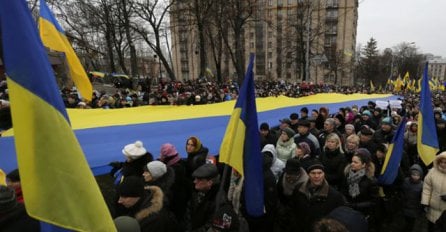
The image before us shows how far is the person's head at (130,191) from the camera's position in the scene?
8.11 feet

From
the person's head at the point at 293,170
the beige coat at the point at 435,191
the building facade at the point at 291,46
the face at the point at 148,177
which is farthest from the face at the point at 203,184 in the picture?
the building facade at the point at 291,46

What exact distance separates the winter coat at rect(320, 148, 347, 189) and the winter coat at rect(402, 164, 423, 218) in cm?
91

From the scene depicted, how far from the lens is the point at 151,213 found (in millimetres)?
2508

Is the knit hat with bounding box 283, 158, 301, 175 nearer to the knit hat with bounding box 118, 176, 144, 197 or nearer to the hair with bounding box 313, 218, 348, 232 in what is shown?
the hair with bounding box 313, 218, 348, 232

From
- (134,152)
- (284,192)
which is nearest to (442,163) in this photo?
(284,192)

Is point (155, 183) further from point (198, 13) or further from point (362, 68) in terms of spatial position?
point (362, 68)


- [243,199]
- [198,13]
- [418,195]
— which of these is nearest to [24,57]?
[243,199]

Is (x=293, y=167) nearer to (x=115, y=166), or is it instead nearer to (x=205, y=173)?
(x=205, y=173)

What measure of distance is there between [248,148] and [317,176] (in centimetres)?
76

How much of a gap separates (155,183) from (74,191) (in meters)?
1.91

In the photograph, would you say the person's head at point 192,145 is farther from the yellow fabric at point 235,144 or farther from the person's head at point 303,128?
the person's head at point 303,128

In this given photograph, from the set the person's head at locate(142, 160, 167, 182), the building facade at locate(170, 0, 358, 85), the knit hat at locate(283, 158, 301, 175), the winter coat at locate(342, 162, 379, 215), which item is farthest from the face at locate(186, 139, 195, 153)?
A: the building facade at locate(170, 0, 358, 85)

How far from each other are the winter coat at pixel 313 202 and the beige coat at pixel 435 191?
54.8 inches

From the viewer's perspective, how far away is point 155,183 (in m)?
3.38
